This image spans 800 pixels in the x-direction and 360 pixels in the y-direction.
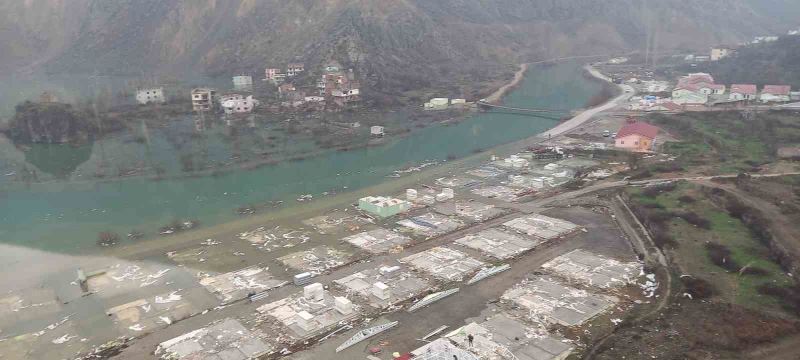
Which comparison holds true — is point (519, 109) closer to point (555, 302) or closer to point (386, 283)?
point (386, 283)

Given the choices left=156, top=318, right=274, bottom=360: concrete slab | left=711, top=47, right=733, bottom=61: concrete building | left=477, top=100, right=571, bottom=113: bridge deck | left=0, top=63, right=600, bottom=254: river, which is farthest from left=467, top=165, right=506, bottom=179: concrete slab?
left=711, top=47, right=733, bottom=61: concrete building

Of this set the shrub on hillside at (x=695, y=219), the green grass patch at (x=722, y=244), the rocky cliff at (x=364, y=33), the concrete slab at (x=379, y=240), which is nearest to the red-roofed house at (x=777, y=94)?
the green grass patch at (x=722, y=244)

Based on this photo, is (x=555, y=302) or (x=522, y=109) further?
(x=522, y=109)

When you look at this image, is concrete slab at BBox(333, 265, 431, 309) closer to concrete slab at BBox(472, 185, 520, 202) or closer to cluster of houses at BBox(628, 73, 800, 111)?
concrete slab at BBox(472, 185, 520, 202)

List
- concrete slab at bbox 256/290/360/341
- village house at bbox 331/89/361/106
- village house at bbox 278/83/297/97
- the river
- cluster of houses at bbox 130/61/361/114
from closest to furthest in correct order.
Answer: concrete slab at bbox 256/290/360/341, the river, cluster of houses at bbox 130/61/361/114, village house at bbox 331/89/361/106, village house at bbox 278/83/297/97

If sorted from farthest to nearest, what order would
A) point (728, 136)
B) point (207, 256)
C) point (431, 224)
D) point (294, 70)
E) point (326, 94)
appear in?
point (294, 70)
point (326, 94)
point (728, 136)
point (431, 224)
point (207, 256)

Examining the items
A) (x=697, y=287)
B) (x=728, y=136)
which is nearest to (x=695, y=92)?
(x=728, y=136)

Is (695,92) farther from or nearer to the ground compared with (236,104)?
nearer to the ground

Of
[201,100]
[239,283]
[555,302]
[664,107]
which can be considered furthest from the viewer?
[201,100]
